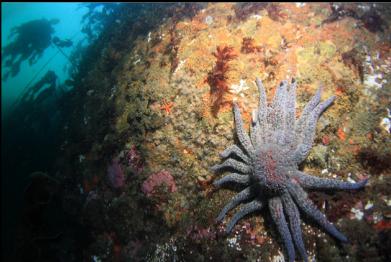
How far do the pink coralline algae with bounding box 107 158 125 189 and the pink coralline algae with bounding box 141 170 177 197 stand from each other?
0.58 metres

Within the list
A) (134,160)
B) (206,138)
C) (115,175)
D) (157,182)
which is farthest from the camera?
(115,175)

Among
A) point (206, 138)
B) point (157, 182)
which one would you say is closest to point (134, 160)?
point (157, 182)

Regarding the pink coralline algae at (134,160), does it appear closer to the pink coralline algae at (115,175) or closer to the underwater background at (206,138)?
the underwater background at (206,138)

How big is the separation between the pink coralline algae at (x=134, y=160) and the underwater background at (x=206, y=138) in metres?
0.02

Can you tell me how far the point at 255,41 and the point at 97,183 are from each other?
174 inches

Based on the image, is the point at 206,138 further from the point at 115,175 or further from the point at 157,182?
the point at 115,175

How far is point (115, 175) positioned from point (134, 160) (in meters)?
0.59

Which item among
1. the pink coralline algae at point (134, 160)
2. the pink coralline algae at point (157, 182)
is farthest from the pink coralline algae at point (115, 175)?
the pink coralline algae at point (157, 182)

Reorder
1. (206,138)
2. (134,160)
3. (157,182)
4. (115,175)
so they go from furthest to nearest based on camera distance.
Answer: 1. (115,175)
2. (134,160)
3. (157,182)
4. (206,138)

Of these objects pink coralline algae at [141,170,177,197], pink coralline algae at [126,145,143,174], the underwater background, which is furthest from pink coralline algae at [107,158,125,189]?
pink coralline algae at [141,170,177,197]

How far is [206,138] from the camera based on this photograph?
4.66 m

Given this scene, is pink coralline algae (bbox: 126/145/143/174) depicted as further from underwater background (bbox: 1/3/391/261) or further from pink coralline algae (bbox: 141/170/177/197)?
pink coralline algae (bbox: 141/170/177/197)

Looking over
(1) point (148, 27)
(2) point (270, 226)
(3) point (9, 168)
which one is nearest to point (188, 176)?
(2) point (270, 226)

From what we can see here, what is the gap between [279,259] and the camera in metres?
3.88
